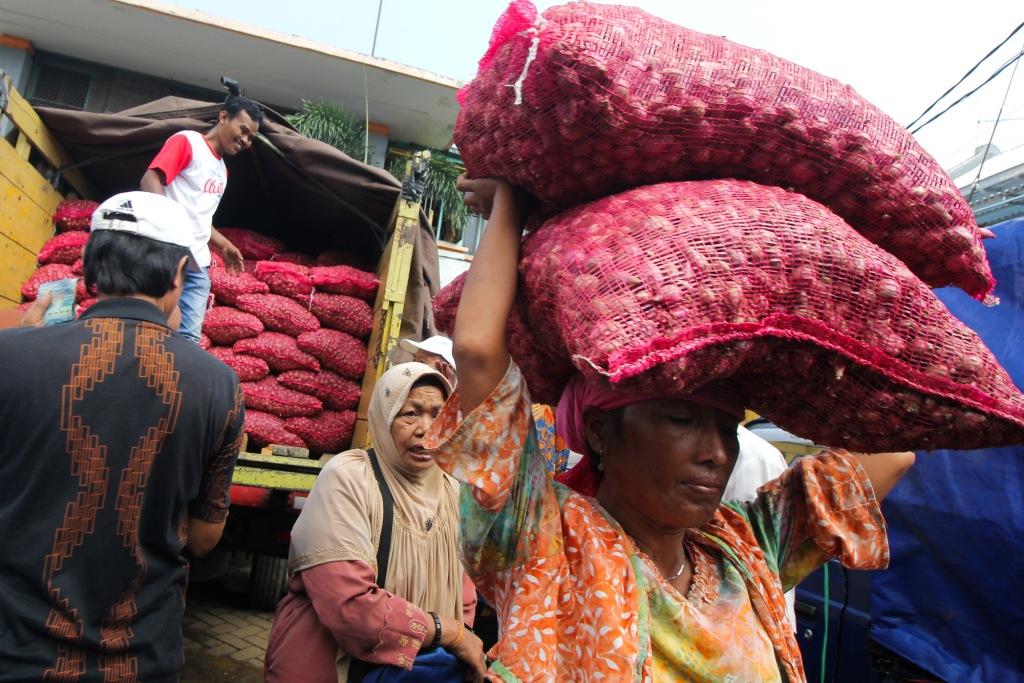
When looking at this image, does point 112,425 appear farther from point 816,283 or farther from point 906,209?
point 906,209

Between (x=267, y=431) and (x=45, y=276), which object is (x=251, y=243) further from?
(x=267, y=431)

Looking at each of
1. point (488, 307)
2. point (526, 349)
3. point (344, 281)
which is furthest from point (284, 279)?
point (488, 307)

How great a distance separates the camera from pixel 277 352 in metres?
4.22

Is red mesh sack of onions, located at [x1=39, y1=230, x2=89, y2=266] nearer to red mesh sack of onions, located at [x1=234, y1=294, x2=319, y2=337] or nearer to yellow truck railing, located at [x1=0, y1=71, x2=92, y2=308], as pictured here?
yellow truck railing, located at [x1=0, y1=71, x2=92, y2=308]

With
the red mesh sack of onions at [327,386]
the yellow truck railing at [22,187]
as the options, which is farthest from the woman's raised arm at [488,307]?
the yellow truck railing at [22,187]

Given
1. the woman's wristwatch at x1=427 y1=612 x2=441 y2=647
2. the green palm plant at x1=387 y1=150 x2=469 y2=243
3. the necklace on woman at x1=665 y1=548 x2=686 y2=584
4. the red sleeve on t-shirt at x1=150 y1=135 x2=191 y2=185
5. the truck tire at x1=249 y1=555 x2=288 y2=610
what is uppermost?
the green palm plant at x1=387 y1=150 x2=469 y2=243

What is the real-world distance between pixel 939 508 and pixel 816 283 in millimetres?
→ 2000

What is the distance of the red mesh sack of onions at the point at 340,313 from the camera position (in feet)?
14.6

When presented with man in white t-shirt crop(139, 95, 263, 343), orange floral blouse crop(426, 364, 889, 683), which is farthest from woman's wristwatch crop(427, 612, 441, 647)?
man in white t-shirt crop(139, 95, 263, 343)

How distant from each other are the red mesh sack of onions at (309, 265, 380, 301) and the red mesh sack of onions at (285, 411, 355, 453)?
84 cm

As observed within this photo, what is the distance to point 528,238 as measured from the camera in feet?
3.97

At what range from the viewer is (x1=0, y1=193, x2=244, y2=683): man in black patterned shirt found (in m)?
1.58

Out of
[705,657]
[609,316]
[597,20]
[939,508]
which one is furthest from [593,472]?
[939,508]

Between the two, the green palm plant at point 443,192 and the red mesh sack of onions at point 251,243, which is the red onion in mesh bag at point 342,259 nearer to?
the red mesh sack of onions at point 251,243
